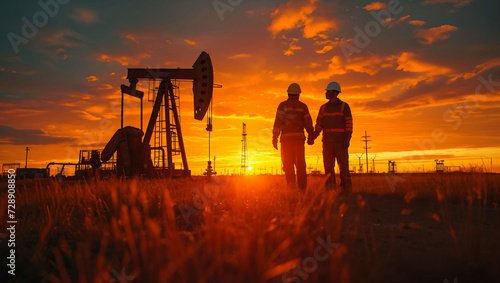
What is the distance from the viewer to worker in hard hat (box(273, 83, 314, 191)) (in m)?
8.25

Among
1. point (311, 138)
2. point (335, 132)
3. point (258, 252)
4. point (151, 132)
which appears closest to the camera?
point (258, 252)

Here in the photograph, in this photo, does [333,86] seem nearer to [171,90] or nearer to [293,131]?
[293,131]

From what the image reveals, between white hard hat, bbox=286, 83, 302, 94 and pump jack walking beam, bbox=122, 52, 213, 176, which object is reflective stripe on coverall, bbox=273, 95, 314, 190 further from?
pump jack walking beam, bbox=122, 52, 213, 176

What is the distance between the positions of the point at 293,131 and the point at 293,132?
0.02 m

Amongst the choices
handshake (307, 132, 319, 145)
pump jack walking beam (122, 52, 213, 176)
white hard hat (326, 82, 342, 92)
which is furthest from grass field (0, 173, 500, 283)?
pump jack walking beam (122, 52, 213, 176)

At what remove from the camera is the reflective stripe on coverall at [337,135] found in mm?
8578

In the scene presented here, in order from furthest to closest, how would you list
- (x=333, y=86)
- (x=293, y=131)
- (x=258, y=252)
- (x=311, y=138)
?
(x=333, y=86), (x=311, y=138), (x=293, y=131), (x=258, y=252)

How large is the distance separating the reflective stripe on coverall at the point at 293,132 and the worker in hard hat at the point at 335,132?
59cm

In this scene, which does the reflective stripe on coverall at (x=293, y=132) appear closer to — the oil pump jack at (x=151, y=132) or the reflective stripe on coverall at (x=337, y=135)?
the reflective stripe on coverall at (x=337, y=135)

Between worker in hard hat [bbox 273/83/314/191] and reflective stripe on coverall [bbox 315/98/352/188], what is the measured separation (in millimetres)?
599

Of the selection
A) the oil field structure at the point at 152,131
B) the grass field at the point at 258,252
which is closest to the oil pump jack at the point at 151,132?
the oil field structure at the point at 152,131

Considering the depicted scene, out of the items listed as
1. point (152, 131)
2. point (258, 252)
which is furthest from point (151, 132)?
point (258, 252)

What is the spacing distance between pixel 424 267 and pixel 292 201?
8.93 feet

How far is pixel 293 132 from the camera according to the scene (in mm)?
8242
